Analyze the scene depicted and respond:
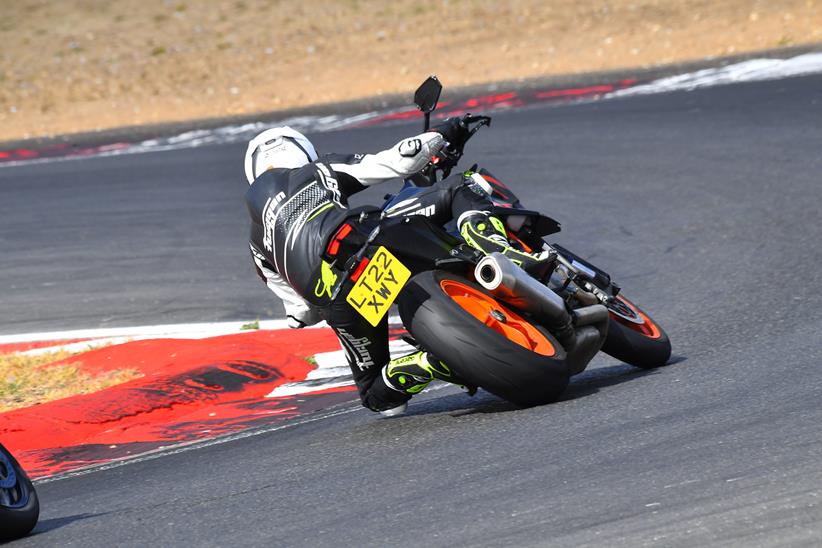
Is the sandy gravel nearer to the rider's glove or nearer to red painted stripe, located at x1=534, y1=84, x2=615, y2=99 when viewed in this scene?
red painted stripe, located at x1=534, y1=84, x2=615, y2=99

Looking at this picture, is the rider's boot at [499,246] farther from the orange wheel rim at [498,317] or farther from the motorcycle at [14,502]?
the motorcycle at [14,502]

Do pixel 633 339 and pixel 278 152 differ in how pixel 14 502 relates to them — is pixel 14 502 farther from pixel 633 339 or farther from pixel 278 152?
pixel 633 339

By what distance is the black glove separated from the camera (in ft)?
19.1

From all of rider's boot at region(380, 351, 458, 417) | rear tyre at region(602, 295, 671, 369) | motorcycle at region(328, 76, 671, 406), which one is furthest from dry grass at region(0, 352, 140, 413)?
rear tyre at region(602, 295, 671, 369)

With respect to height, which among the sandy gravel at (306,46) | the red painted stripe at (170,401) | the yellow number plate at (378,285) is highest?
the yellow number plate at (378,285)

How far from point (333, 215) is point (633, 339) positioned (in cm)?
150

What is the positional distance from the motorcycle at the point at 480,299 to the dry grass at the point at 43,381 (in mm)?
2610

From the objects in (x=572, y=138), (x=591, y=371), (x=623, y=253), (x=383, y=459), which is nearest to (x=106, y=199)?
(x=572, y=138)

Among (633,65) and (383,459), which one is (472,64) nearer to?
(633,65)

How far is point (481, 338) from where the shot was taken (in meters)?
5.16

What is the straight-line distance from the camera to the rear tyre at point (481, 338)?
5180 mm

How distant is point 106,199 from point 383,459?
8.34 meters

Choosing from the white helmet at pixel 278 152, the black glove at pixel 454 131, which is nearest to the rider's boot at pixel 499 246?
the black glove at pixel 454 131

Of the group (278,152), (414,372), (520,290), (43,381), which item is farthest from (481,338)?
(43,381)
